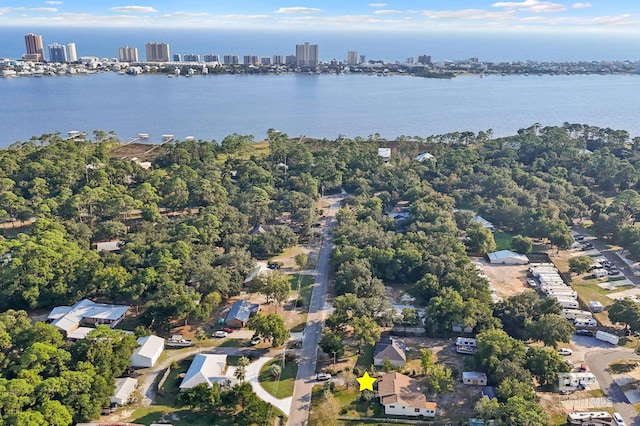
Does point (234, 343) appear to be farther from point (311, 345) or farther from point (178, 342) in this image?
point (311, 345)

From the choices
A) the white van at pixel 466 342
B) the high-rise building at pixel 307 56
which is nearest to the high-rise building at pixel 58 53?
the high-rise building at pixel 307 56

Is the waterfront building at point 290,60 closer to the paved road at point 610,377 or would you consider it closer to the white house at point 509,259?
the white house at point 509,259

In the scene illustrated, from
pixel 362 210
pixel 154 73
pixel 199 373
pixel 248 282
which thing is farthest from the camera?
pixel 154 73

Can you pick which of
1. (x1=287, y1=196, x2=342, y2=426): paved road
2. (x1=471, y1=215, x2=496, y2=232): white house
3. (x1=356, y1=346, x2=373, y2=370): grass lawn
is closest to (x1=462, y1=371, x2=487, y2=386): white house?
(x1=356, y1=346, x2=373, y2=370): grass lawn

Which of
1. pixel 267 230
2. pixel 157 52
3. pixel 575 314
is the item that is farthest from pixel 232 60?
pixel 575 314

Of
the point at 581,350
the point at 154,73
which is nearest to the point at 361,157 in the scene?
the point at 581,350

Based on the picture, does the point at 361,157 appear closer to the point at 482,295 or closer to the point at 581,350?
the point at 482,295
